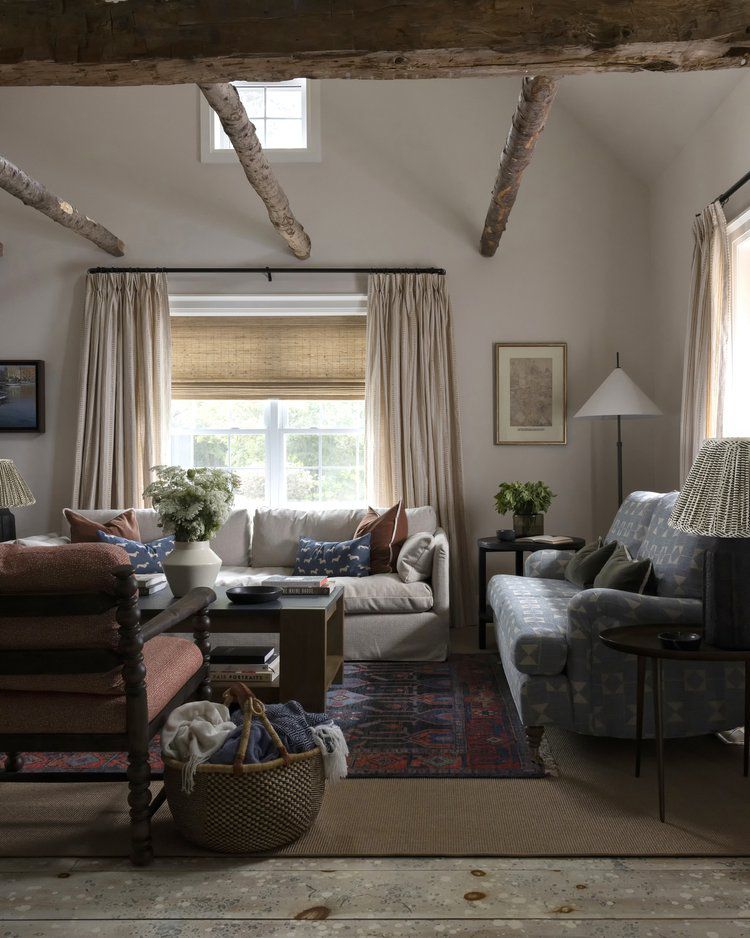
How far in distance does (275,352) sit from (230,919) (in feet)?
14.5

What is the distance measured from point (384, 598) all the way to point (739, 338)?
244cm

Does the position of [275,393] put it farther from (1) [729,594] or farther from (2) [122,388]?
(1) [729,594]

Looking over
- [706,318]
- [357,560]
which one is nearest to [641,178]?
[706,318]

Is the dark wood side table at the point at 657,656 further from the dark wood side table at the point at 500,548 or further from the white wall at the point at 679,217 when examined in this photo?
the white wall at the point at 679,217

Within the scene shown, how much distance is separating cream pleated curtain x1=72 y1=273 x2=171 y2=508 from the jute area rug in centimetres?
315

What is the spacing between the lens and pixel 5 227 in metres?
5.98

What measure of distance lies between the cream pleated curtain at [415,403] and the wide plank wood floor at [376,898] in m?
3.53

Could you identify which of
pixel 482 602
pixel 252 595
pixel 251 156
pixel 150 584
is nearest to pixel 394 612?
pixel 482 602

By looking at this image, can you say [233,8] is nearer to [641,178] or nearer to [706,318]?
[706,318]

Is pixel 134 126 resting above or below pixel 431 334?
above

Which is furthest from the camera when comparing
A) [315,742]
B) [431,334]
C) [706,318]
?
[431,334]

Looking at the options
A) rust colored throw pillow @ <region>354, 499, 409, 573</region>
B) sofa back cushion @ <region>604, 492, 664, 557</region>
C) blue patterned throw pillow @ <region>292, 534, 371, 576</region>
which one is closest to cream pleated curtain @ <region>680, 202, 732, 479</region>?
sofa back cushion @ <region>604, 492, 664, 557</region>

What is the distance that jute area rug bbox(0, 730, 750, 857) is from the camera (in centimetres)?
239

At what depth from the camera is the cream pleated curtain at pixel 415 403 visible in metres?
5.76
